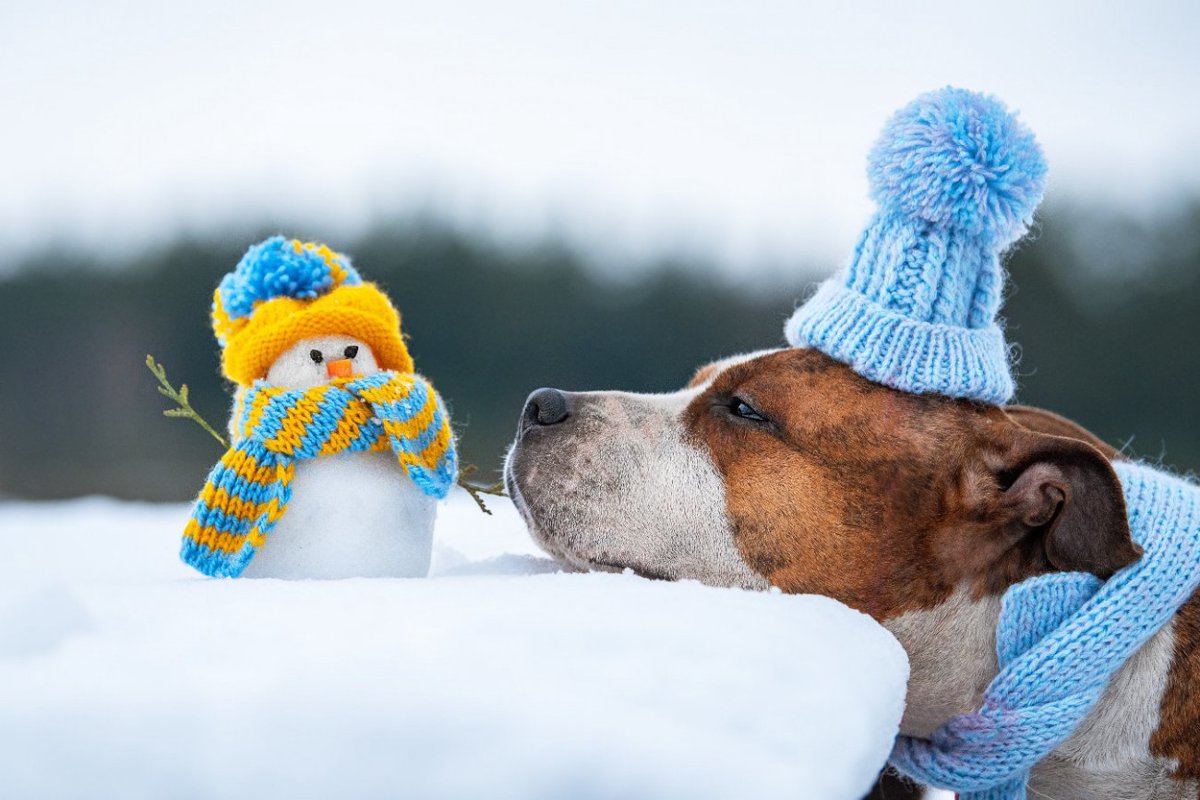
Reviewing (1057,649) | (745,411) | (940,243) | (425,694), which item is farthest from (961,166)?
(425,694)

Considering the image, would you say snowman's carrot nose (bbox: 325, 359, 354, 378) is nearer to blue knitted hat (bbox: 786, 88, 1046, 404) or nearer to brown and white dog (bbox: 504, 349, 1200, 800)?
brown and white dog (bbox: 504, 349, 1200, 800)

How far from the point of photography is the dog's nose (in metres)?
1.82

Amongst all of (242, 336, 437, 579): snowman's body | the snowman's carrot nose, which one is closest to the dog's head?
(242, 336, 437, 579): snowman's body

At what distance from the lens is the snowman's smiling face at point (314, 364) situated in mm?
1733

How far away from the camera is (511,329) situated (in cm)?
873

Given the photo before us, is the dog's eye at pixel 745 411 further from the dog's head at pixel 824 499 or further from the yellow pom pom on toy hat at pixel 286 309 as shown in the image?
the yellow pom pom on toy hat at pixel 286 309

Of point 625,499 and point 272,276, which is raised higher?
point 272,276

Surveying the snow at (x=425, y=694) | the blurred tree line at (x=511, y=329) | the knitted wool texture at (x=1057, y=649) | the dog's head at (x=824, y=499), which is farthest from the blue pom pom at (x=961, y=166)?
the blurred tree line at (x=511, y=329)

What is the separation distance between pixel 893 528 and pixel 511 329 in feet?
23.5

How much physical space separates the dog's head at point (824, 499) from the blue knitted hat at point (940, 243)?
7cm

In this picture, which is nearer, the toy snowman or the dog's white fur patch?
the toy snowman

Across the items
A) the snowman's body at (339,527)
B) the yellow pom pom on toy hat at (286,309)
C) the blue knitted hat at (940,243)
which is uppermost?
the blue knitted hat at (940,243)

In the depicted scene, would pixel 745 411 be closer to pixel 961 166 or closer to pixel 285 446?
pixel 961 166

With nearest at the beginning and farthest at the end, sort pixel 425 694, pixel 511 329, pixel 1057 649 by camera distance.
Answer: pixel 425 694, pixel 1057 649, pixel 511 329
